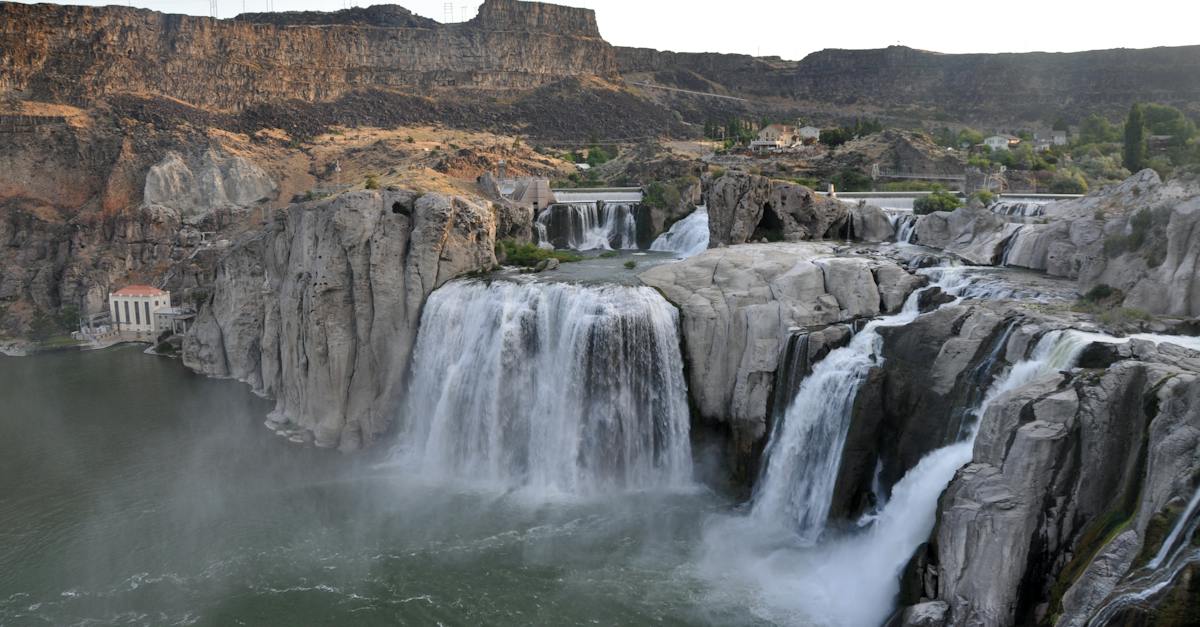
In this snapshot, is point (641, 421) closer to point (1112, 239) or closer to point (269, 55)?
point (1112, 239)

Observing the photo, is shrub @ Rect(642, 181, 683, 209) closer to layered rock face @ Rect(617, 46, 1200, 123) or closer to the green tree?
the green tree

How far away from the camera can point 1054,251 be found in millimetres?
24547

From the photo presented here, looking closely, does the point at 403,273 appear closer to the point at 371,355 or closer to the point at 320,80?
the point at 371,355

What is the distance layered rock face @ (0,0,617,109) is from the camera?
2518 inches

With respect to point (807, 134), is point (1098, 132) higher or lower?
lower

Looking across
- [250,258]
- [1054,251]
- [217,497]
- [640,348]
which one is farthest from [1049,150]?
[217,497]

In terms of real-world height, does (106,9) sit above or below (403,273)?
above

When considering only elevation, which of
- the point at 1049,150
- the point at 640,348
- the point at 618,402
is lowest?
the point at 618,402

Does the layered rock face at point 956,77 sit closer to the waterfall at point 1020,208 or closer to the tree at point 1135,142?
the tree at point 1135,142

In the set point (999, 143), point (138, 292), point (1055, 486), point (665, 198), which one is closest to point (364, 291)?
point (665, 198)

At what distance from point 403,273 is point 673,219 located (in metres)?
17.1

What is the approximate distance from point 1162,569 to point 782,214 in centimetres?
2485

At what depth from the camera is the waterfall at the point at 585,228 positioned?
41719mm

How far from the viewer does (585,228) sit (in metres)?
42.2
